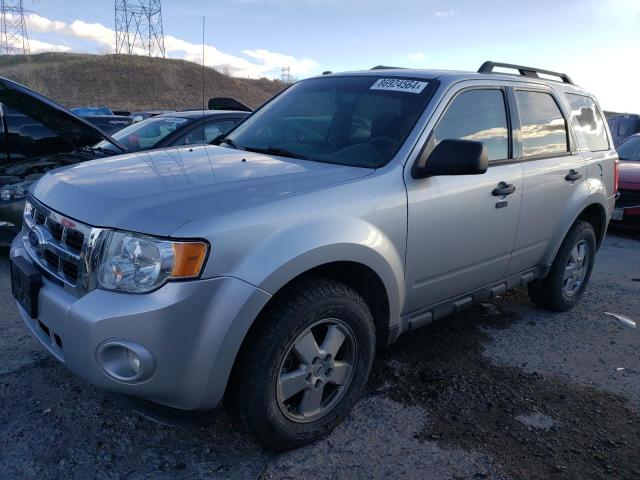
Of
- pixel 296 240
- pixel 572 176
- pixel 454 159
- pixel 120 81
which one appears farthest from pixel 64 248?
pixel 120 81

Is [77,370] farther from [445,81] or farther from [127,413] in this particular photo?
[445,81]

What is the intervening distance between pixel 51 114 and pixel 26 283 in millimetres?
3536

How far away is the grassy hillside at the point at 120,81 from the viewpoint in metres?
53.4

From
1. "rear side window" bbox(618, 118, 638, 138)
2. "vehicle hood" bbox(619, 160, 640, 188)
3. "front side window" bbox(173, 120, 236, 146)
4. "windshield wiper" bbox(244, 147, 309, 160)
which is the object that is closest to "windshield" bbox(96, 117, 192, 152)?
"front side window" bbox(173, 120, 236, 146)

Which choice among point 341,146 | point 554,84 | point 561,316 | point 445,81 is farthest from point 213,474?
point 554,84

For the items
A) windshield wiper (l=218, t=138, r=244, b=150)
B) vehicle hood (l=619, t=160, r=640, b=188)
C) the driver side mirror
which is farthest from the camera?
vehicle hood (l=619, t=160, r=640, b=188)

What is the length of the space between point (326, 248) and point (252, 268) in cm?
40

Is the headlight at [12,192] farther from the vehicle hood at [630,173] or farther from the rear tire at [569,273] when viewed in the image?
the vehicle hood at [630,173]

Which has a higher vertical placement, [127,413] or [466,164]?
[466,164]

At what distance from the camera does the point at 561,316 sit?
4797mm

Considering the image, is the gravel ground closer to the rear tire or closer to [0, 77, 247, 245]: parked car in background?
the rear tire

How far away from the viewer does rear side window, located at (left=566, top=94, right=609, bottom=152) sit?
457 centimetres

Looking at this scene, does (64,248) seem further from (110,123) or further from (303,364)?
(110,123)

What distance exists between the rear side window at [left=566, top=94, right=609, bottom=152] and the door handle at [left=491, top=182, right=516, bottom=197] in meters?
1.32
